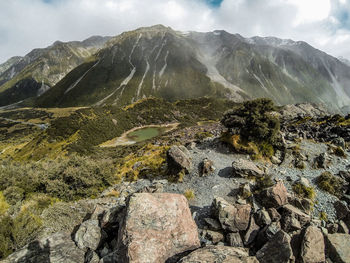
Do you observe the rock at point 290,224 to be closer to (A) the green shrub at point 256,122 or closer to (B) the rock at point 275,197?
(B) the rock at point 275,197

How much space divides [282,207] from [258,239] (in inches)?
106

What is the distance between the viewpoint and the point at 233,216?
24.1ft

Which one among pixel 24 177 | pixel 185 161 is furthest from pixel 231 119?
pixel 24 177

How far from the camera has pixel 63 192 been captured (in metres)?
11.5

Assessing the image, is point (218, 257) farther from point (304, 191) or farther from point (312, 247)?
point (304, 191)

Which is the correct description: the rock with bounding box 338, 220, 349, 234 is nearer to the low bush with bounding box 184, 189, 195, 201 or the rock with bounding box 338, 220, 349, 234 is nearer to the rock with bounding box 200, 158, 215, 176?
the low bush with bounding box 184, 189, 195, 201

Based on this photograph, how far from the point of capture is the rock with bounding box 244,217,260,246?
670 centimetres

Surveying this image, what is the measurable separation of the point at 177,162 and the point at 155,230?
9092 millimetres

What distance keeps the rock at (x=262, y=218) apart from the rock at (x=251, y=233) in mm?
242

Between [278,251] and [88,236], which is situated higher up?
[278,251]

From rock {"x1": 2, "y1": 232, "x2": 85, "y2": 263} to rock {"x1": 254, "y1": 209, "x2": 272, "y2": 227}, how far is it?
7.42 meters

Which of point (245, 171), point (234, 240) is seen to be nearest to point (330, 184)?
point (245, 171)

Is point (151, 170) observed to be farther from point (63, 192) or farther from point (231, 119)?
point (231, 119)

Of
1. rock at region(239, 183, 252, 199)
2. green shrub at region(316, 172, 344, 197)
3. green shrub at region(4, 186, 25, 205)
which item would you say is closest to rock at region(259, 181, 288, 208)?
rock at region(239, 183, 252, 199)
